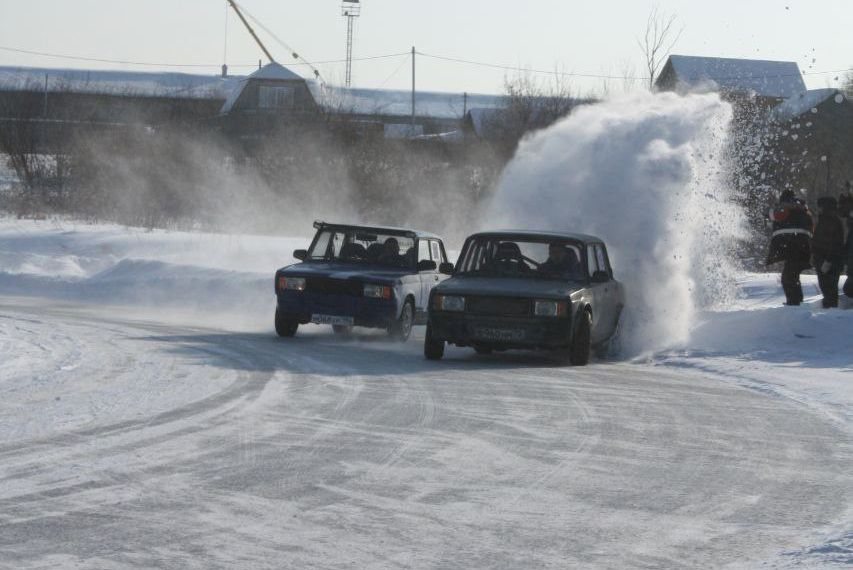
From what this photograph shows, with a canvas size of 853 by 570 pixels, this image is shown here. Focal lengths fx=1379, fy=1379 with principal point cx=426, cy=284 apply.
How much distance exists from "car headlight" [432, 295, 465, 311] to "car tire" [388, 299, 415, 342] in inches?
83.8

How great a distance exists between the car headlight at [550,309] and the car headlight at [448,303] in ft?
2.71

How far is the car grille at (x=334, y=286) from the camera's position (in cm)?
1736

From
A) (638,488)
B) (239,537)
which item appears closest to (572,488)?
(638,488)

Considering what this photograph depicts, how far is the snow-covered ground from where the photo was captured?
642 cm

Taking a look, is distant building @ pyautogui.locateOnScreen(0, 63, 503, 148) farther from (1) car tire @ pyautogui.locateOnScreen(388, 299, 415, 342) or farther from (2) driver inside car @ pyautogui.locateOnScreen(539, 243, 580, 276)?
(2) driver inside car @ pyautogui.locateOnScreen(539, 243, 580, 276)

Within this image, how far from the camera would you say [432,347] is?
1559 cm

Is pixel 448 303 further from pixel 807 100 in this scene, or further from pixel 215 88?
pixel 215 88

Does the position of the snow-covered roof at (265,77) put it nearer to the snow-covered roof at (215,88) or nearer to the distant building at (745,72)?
the snow-covered roof at (215,88)

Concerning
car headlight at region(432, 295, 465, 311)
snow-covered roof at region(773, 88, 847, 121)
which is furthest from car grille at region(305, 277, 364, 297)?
snow-covered roof at region(773, 88, 847, 121)

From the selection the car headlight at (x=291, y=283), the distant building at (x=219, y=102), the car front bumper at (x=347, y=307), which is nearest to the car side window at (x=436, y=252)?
the car front bumper at (x=347, y=307)

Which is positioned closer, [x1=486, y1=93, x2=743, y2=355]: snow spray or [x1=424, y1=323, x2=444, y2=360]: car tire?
[x1=424, y1=323, x2=444, y2=360]: car tire

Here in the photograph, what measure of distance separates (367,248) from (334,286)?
5.15 ft

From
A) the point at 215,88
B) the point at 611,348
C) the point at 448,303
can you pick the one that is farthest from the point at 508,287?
the point at 215,88

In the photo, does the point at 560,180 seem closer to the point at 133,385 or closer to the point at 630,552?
the point at 133,385
